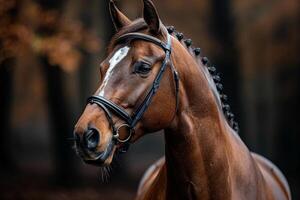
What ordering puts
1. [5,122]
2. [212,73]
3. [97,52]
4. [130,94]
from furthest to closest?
1. [97,52]
2. [5,122]
3. [212,73]
4. [130,94]

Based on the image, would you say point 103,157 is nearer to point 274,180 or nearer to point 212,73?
point 212,73

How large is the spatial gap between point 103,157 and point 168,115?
0.58 metres

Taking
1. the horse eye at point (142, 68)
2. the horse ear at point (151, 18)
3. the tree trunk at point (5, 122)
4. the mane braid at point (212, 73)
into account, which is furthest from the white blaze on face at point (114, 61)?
the tree trunk at point (5, 122)

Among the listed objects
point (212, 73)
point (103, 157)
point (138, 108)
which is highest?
point (212, 73)

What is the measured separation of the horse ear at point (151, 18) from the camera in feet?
14.0

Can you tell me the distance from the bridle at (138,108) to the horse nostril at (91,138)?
16 cm

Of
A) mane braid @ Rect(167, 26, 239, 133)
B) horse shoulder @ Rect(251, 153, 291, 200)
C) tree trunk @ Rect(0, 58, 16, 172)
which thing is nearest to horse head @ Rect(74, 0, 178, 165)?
mane braid @ Rect(167, 26, 239, 133)

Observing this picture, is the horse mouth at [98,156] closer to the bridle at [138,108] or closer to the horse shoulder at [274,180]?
the bridle at [138,108]

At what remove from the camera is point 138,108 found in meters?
4.21

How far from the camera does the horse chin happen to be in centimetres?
401

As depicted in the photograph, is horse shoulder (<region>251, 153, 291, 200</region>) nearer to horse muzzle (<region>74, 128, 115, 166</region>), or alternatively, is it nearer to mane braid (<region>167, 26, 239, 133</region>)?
mane braid (<region>167, 26, 239, 133</region>)

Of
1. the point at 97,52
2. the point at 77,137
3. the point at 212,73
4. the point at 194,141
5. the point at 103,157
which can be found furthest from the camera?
the point at 97,52

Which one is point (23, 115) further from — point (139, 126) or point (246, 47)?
point (139, 126)

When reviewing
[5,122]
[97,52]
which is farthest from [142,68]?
[97,52]
